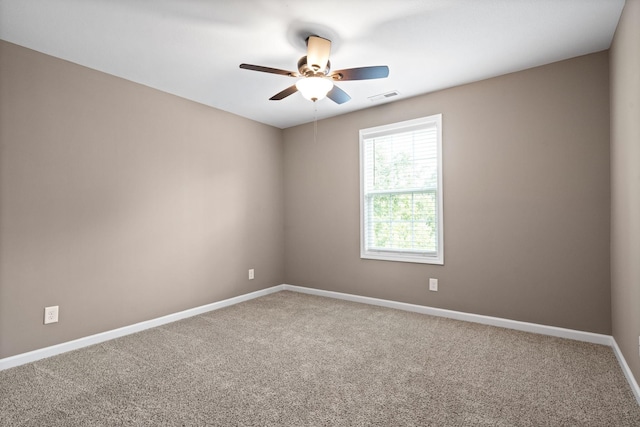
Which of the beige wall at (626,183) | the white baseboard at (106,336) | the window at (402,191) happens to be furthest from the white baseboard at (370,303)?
the window at (402,191)

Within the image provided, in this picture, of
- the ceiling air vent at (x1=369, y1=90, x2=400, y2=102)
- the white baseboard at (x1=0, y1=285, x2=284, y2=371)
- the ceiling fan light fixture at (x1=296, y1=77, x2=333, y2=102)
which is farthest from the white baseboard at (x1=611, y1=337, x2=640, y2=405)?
the white baseboard at (x1=0, y1=285, x2=284, y2=371)

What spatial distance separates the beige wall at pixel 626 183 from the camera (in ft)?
6.39

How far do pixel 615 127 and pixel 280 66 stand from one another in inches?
107

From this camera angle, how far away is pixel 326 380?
2.20 meters

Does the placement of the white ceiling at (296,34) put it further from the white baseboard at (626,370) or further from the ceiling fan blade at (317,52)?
the white baseboard at (626,370)

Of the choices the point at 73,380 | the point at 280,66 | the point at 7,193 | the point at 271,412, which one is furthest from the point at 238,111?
the point at 271,412

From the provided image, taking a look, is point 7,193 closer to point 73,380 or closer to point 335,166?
point 73,380

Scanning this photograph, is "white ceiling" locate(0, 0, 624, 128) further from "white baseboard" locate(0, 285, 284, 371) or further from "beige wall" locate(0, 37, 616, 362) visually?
"white baseboard" locate(0, 285, 284, 371)

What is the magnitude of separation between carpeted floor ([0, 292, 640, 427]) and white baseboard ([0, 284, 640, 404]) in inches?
3.1

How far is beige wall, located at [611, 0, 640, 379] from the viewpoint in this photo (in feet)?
6.39

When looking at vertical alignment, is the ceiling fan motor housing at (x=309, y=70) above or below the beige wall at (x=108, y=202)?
above

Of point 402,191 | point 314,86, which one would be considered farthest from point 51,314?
point 402,191

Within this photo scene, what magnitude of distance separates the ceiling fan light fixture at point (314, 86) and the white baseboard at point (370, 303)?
2.53 metres

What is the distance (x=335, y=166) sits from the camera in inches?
175
